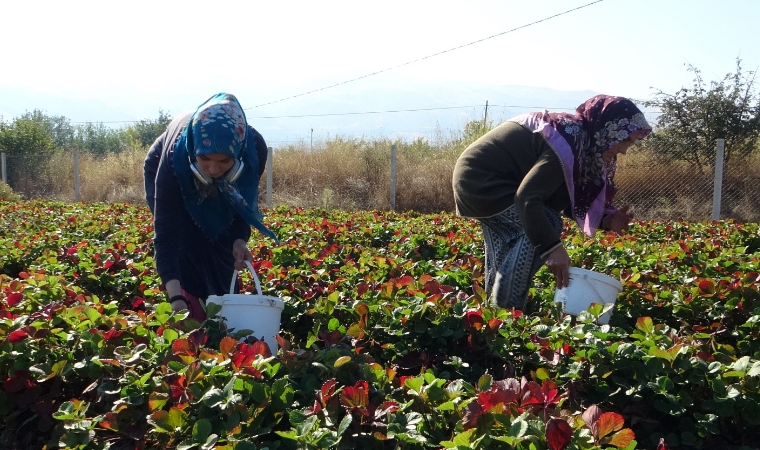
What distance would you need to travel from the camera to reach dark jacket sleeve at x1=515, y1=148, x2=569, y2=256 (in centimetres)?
299

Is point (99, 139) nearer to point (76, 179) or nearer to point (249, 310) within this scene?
point (76, 179)

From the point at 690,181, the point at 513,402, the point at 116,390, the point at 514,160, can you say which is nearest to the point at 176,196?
the point at 116,390

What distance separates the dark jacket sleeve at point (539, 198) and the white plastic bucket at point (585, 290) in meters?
0.25

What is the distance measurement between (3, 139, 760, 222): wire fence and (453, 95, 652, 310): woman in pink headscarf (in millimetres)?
7603

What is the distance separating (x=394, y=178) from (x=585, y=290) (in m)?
11.2

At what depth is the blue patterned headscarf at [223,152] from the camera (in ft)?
9.18

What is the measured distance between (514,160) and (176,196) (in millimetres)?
1608

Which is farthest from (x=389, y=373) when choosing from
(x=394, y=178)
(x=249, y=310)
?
(x=394, y=178)

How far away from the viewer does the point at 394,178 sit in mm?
14344

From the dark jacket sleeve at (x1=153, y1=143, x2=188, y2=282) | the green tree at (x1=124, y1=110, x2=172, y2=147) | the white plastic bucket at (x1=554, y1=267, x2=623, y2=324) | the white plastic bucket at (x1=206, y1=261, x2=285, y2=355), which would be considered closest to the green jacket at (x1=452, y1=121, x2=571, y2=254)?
the white plastic bucket at (x1=554, y1=267, x2=623, y2=324)

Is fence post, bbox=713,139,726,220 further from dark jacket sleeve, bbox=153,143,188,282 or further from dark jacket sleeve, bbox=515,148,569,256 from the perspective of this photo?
dark jacket sleeve, bbox=153,143,188,282

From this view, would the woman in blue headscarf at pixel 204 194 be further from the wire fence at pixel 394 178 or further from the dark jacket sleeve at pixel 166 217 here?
the wire fence at pixel 394 178

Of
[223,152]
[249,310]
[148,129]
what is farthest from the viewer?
[148,129]

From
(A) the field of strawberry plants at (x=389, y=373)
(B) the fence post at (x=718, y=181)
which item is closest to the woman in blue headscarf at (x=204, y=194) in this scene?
(A) the field of strawberry plants at (x=389, y=373)
